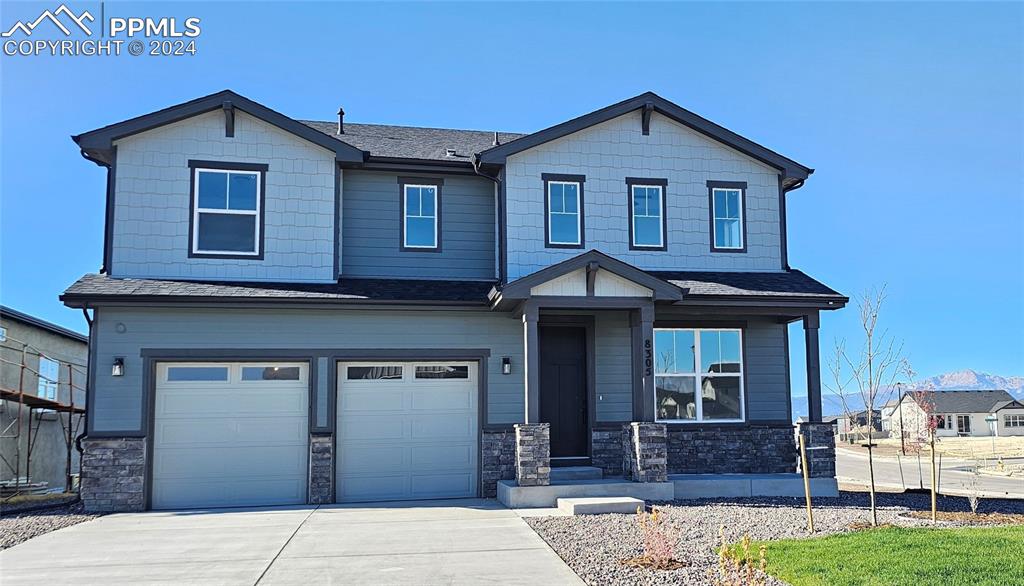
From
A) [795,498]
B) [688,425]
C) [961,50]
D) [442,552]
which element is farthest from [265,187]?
[961,50]

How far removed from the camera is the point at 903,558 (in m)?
7.07

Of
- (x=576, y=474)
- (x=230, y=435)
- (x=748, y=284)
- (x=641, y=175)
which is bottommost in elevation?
(x=576, y=474)

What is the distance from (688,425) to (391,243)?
5820 millimetres

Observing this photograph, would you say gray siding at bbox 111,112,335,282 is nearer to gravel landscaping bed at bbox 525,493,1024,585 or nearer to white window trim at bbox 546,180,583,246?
white window trim at bbox 546,180,583,246

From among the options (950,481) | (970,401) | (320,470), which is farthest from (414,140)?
(970,401)

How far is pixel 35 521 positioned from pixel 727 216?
37.5 feet

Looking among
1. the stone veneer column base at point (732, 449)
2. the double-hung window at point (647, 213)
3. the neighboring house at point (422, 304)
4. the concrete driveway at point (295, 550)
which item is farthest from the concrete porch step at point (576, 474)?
the double-hung window at point (647, 213)

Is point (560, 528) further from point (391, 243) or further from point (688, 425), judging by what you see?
point (391, 243)

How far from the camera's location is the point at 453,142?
1542 cm

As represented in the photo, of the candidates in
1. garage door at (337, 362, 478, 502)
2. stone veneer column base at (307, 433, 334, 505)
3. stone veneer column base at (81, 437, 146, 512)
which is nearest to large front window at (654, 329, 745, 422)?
garage door at (337, 362, 478, 502)

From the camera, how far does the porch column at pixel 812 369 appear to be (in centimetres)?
1303

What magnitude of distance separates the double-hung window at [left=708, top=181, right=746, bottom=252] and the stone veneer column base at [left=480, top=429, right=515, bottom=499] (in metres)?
5.00

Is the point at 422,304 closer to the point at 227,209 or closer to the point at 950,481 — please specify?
the point at 227,209

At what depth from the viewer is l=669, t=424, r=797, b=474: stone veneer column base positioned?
13.5 m
